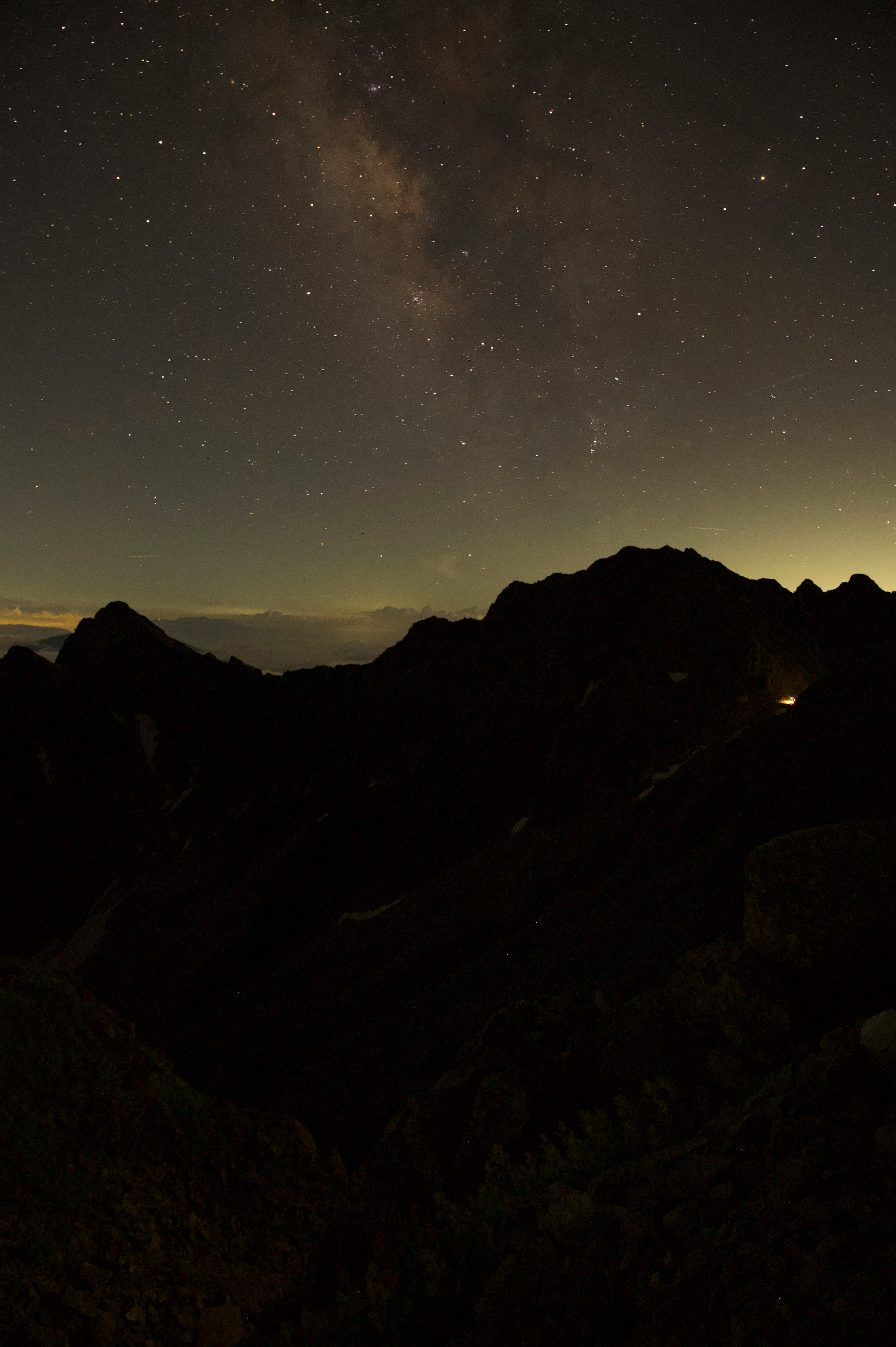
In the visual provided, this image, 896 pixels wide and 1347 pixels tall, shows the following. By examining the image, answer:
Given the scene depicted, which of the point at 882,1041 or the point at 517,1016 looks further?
the point at 517,1016

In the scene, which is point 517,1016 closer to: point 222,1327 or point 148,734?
point 222,1327

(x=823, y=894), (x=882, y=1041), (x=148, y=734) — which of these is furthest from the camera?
Result: (x=148, y=734)

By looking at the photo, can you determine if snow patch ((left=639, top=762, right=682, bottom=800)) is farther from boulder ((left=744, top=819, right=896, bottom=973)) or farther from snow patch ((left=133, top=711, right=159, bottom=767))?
snow patch ((left=133, top=711, right=159, bottom=767))

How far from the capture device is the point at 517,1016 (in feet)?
35.8

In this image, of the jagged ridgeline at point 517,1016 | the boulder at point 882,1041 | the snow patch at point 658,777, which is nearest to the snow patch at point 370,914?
the jagged ridgeline at point 517,1016

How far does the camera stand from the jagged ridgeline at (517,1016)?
380 centimetres

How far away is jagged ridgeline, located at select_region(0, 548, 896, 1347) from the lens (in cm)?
380

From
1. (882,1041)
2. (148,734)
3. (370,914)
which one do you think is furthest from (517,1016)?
(148,734)

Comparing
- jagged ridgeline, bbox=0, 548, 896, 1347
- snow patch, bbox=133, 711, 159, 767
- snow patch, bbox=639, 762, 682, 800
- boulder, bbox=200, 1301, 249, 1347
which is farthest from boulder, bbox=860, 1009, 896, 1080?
snow patch, bbox=133, 711, 159, 767

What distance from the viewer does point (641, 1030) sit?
8.70 metres

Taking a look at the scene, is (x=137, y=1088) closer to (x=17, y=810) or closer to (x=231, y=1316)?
(x=231, y=1316)

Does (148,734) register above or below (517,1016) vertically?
above

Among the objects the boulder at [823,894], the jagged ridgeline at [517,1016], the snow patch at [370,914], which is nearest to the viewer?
the jagged ridgeline at [517,1016]

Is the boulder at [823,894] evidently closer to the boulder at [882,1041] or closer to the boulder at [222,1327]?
the boulder at [882,1041]
